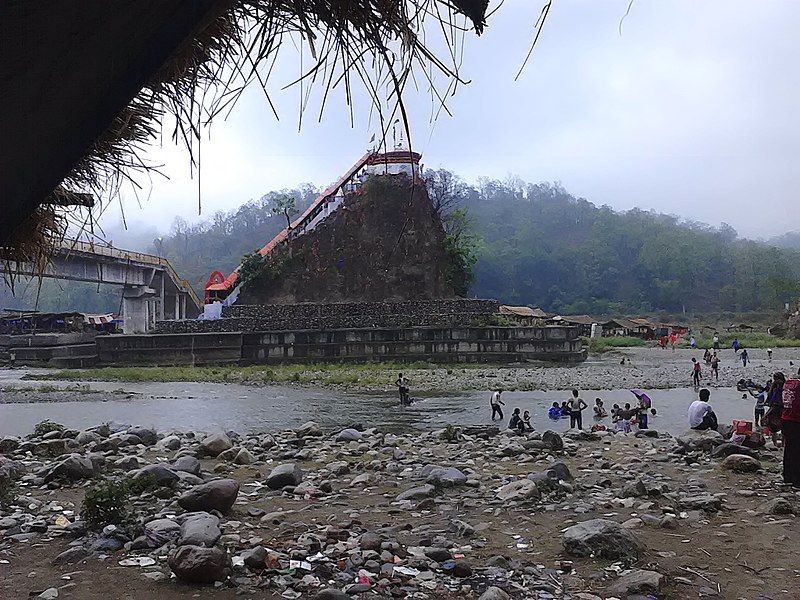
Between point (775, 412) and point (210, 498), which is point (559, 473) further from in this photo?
point (210, 498)

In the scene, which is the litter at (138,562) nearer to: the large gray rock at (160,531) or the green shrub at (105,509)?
the large gray rock at (160,531)

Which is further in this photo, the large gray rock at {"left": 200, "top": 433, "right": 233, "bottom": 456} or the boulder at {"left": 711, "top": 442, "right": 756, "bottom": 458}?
the large gray rock at {"left": 200, "top": 433, "right": 233, "bottom": 456}

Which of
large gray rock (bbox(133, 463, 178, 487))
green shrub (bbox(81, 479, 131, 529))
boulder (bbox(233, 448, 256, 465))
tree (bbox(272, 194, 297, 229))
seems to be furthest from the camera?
tree (bbox(272, 194, 297, 229))

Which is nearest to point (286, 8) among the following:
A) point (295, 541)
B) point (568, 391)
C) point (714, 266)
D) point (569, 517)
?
point (295, 541)

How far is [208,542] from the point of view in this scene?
4164mm

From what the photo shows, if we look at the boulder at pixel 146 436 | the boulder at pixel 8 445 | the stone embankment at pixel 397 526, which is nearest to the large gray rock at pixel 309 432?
the boulder at pixel 146 436

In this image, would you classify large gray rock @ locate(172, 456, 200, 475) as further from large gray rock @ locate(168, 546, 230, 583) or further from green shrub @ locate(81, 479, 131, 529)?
large gray rock @ locate(168, 546, 230, 583)

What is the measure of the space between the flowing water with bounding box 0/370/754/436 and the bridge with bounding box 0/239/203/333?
13038mm

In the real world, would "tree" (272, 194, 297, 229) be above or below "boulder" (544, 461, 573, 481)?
above

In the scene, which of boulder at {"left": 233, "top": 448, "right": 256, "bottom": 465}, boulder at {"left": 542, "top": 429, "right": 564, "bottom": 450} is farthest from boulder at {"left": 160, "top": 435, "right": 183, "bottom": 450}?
boulder at {"left": 542, "top": 429, "right": 564, "bottom": 450}

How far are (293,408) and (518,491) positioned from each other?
1383 centimetres

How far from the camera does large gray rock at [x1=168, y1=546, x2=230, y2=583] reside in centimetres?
372

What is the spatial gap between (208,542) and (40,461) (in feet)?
16.9

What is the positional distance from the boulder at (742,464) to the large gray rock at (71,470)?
23.9 ft
